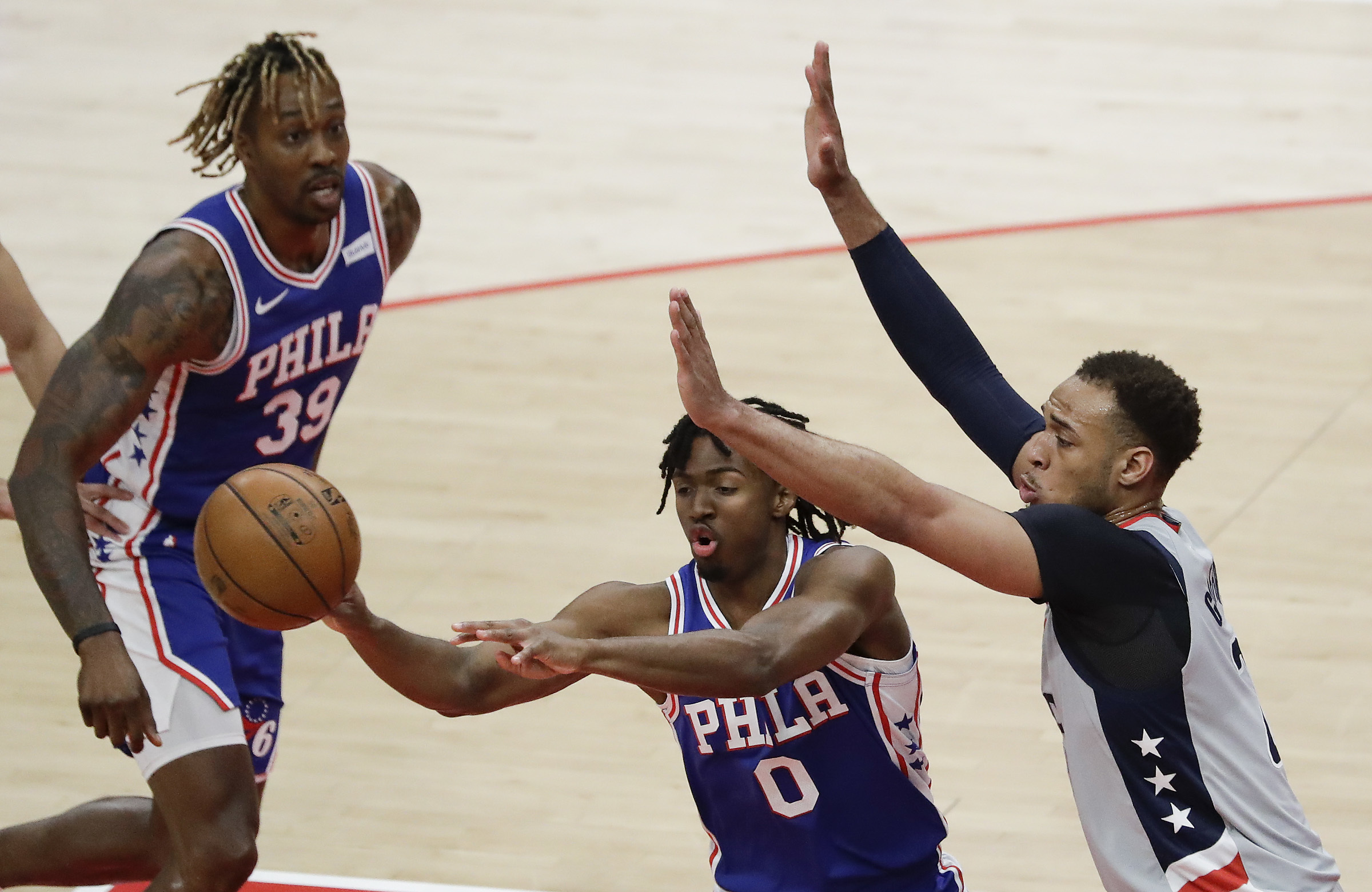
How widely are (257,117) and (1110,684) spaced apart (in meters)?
2.39

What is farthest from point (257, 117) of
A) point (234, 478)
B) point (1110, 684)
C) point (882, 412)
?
point (882, 412)

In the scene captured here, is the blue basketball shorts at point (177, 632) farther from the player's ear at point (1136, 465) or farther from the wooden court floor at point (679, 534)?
the player's ear at point (1136, 465)

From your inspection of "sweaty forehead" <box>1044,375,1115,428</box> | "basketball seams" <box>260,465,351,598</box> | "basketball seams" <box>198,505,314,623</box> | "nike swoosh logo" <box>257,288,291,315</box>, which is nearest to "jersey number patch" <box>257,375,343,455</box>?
"nike swoosh logo" <box>257,288,291,315</box>

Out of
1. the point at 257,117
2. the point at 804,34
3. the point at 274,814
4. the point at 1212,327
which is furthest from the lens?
the point at 804,34

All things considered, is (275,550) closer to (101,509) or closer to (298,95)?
(101,509)

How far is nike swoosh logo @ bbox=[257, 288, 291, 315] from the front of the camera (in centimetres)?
468

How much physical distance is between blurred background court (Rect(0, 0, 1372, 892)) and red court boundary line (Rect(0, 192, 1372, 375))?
0.07 meters

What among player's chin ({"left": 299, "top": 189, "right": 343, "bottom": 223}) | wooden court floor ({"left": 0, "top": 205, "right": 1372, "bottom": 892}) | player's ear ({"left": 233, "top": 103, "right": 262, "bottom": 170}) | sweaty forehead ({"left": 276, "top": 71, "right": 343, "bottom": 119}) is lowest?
wooden court floor ({"left": 0, "top": 205, "right": 1372, "bottom": 892})

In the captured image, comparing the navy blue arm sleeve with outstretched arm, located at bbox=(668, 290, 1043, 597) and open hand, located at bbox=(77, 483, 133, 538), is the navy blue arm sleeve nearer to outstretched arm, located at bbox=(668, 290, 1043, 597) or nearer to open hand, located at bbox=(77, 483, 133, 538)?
outstretched arm, located at bbox=(668, 290, 1043, 597)

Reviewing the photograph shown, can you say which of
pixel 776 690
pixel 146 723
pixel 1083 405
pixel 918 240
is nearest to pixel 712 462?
pixel 776 690

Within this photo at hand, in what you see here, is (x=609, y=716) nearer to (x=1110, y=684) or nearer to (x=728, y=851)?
(x=728, y=851)

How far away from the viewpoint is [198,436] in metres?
4.76

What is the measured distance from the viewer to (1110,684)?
3873mm

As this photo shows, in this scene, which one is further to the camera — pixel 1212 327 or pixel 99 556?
pixel 1212 327
